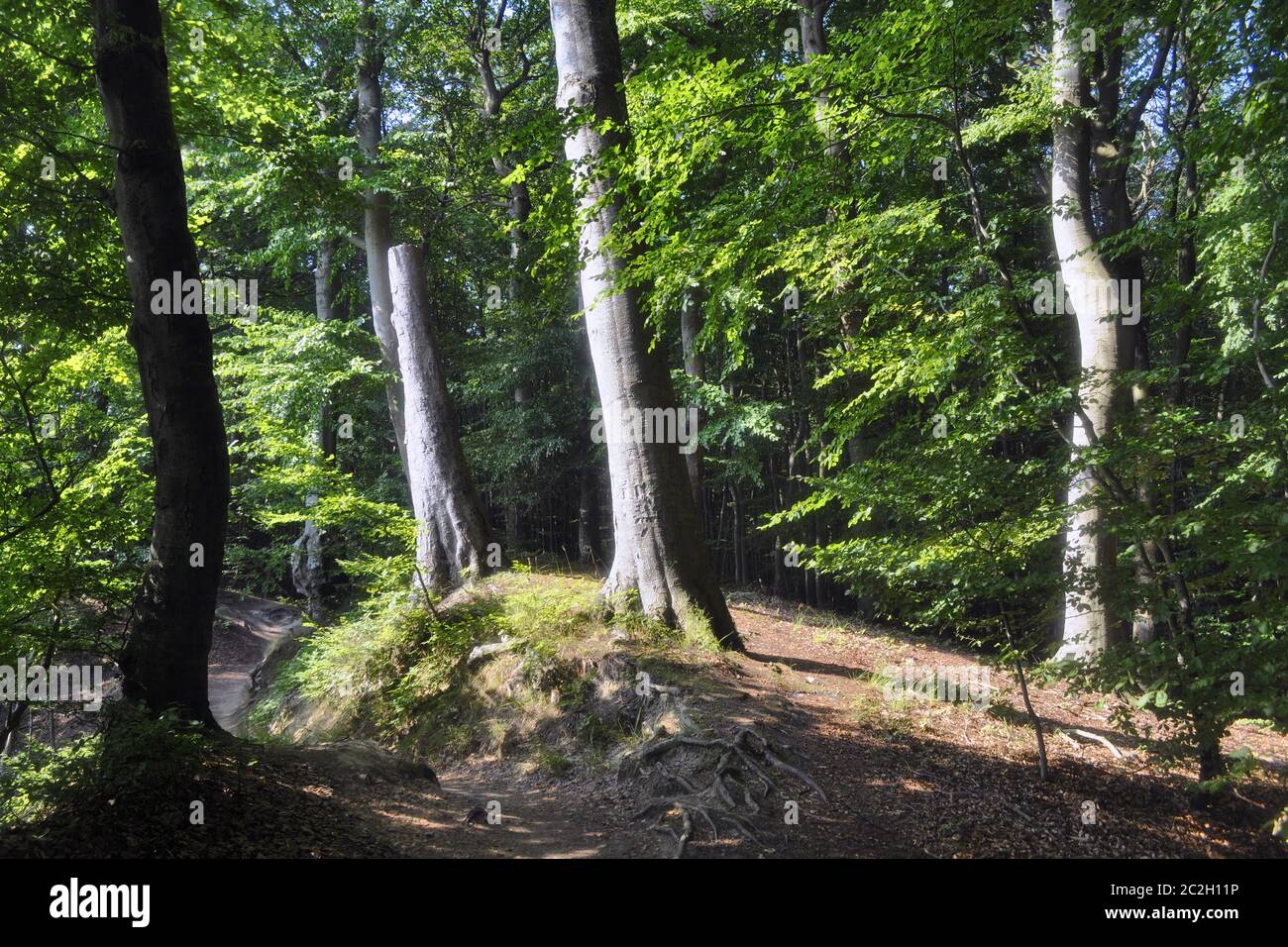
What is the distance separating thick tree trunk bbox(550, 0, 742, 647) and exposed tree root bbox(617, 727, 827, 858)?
6.44 feet

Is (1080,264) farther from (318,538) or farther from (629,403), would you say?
(318,538)

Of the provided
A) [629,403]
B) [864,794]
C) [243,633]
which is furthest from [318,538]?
[864,794]

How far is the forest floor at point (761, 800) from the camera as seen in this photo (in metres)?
4.55

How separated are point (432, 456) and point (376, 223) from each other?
6138mm

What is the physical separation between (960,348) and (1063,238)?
159 inches

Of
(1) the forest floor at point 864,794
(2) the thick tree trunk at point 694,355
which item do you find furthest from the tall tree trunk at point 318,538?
(1) the forest floor at point 864,794

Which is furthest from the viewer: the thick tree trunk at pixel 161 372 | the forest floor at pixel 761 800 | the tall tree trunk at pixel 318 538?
the tall tree trunk at pixel 318 538

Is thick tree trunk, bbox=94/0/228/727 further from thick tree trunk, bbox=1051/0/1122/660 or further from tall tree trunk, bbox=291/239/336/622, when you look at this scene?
tall tree trunk, bbox=291/239/336/622

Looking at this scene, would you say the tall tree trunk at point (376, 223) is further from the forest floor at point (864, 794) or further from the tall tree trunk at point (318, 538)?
the forest floor at point (864, 794)

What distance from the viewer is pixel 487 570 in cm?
1098

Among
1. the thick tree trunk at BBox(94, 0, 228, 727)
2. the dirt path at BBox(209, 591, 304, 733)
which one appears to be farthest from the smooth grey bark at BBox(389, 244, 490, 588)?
the dirt path at BBox(209, 591, 304, 733)

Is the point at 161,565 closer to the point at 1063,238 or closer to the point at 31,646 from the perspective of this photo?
the point at 31,646

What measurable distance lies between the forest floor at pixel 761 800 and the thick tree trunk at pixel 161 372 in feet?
2.53

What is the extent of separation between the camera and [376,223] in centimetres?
1481
